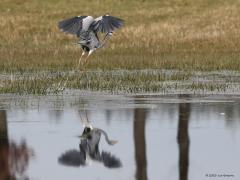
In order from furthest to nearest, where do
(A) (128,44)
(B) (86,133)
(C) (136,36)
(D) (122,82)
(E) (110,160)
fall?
(C) (136,36)
(A) (128,44)
(D) (122,82)
(B) (86,133)
(E) (110,160)

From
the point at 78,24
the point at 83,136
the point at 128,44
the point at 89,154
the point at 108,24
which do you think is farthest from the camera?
the point at 128,44

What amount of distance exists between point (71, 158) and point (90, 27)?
365 inches

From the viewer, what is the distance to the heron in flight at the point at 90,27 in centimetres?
1819

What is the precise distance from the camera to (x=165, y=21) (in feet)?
116

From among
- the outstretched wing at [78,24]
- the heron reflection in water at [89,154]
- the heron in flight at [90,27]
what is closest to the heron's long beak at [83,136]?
the heron reflection in water at [89,154]

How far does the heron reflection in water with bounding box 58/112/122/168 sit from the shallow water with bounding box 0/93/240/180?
36mm

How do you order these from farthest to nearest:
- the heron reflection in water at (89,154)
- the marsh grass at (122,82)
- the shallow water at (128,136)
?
the marsh grass at (122,82) < the heron reflection in water at (89,154) < the shallow water at (128,136)

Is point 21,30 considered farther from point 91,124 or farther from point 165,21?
point 91,124

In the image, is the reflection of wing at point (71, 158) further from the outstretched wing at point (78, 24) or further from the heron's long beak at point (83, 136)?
the outstretched wing at point (78, 24)

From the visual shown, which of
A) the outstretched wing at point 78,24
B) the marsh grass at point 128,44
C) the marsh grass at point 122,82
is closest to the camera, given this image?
the marsh grass at point 122,82

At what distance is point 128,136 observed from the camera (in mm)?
11430

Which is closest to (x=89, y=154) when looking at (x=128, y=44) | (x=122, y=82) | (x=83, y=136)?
(x=83, y=136)

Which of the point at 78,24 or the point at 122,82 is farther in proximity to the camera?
the point at 78,24

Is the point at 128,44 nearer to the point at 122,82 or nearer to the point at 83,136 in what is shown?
the point at 122,82
